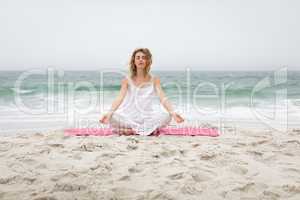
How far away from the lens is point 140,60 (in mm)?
4641

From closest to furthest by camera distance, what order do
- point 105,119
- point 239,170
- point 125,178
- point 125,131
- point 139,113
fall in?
point 125,178
point 239,170
point 105,119
point 125,131
point 139,113

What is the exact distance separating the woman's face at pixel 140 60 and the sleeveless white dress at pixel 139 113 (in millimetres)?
241

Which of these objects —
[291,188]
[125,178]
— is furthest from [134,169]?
[291,188]

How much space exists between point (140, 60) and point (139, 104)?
0.63m

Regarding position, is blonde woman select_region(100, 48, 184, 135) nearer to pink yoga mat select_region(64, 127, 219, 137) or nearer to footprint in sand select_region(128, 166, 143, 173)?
pink yoga mat select_region(64, 127, 219, 137)

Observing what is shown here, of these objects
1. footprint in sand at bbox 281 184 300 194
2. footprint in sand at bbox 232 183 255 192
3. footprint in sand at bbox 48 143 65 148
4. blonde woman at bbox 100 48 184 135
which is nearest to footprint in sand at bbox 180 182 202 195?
footprint in sand at bbox 232 183 255 192

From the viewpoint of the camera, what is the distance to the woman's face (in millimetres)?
4648

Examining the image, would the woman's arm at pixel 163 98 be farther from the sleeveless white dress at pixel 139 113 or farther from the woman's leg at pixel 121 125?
the woman's leg at pixel 121 125

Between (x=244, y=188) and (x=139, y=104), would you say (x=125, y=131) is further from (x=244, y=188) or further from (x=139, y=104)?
(x=244, y=188)

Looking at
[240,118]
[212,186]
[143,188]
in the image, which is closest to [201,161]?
[212,186]

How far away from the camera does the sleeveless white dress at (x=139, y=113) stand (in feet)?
14.7

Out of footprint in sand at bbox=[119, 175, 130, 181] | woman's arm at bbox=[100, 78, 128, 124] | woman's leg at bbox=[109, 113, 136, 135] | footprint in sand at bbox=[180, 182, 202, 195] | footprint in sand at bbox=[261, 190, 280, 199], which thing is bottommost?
footprint in sand at bbox=[261, 190, 280, 199]

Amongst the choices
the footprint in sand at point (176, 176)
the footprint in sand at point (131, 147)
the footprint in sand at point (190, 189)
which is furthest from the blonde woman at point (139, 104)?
the footprint in sand at point (190, 189)

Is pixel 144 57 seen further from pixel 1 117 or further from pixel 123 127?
pixel 1 117
